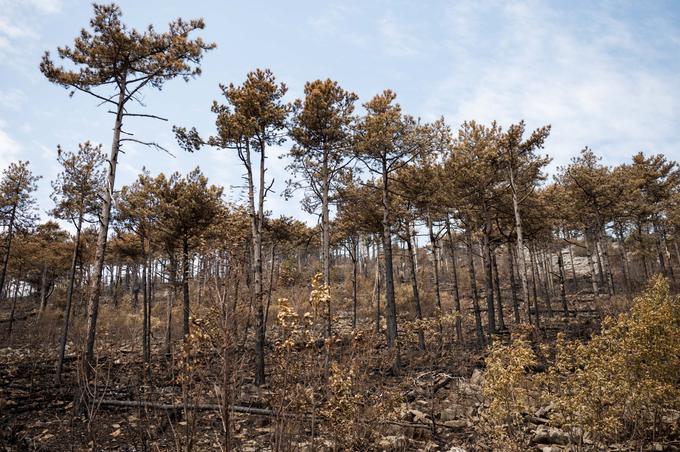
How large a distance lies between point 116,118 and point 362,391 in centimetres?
991

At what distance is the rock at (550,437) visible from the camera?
7.17 meters

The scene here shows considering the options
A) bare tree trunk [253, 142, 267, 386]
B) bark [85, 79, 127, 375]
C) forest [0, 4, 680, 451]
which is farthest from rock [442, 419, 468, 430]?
bark [85, 79, 127, 375]

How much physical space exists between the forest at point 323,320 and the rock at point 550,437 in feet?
0.30

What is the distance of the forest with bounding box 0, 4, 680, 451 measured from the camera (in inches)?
209

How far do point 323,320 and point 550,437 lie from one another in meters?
5.61

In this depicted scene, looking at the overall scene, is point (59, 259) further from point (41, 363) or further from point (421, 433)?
point (421, 433)

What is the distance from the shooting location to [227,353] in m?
3.99

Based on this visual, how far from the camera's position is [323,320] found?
5199 mm

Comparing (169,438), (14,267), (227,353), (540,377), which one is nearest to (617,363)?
(540,377)

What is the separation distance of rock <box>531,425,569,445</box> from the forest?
9 cm

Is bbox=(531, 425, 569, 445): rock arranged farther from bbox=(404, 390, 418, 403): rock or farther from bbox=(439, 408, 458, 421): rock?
bbox=(404, 390, 418, 403): rock

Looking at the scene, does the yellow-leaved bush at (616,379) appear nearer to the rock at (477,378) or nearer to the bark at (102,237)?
the rock at (477,378)

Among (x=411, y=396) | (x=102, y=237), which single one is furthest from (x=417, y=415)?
(x=102, y=237)

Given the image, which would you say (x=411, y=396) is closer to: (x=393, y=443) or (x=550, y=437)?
(x=393, y=443)
